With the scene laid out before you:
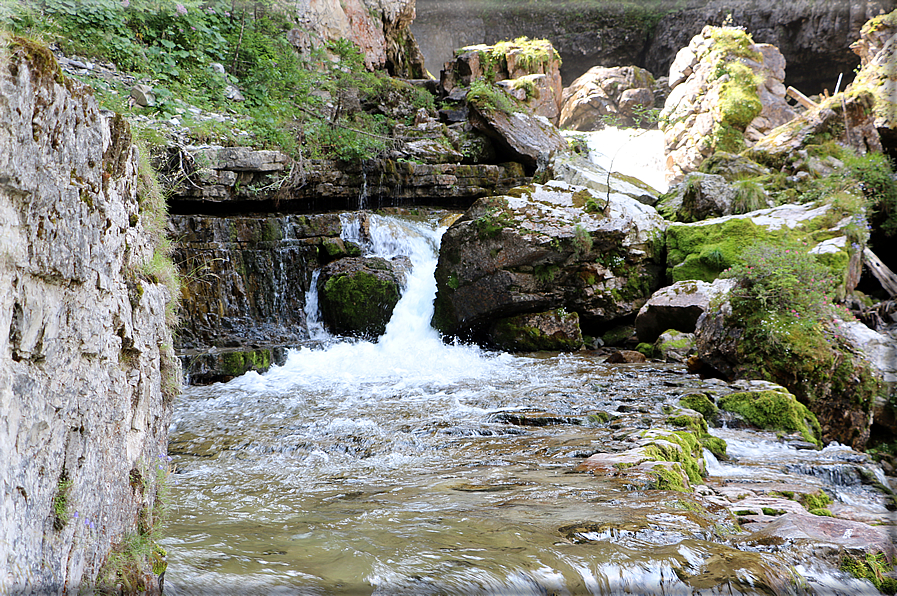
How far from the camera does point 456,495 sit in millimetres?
3348

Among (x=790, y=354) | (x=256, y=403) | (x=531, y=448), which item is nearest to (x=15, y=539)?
(x=531, y=448)

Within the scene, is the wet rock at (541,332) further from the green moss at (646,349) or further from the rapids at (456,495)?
the rapids at (456,495)

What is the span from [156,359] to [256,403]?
449 cm

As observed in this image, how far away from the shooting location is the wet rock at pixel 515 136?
46.0 feet

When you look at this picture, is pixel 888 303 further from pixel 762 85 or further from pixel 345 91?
pixel 345 91

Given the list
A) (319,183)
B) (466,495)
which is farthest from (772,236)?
(319,183)

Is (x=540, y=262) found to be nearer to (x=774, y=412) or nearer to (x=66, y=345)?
(x=774, y=412)

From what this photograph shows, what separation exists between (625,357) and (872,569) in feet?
19.4

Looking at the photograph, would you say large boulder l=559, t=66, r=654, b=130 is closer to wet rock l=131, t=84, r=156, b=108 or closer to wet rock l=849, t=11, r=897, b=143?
wet rock l=849, t=11, r=897, b=143

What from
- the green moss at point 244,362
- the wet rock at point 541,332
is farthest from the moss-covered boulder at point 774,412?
the green moss at point 244,362

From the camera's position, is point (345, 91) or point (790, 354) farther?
point (345, 91)

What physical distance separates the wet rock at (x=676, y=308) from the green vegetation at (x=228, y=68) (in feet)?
24.3

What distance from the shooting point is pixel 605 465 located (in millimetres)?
3715

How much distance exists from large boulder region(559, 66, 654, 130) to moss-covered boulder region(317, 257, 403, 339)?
16060 millimetres
